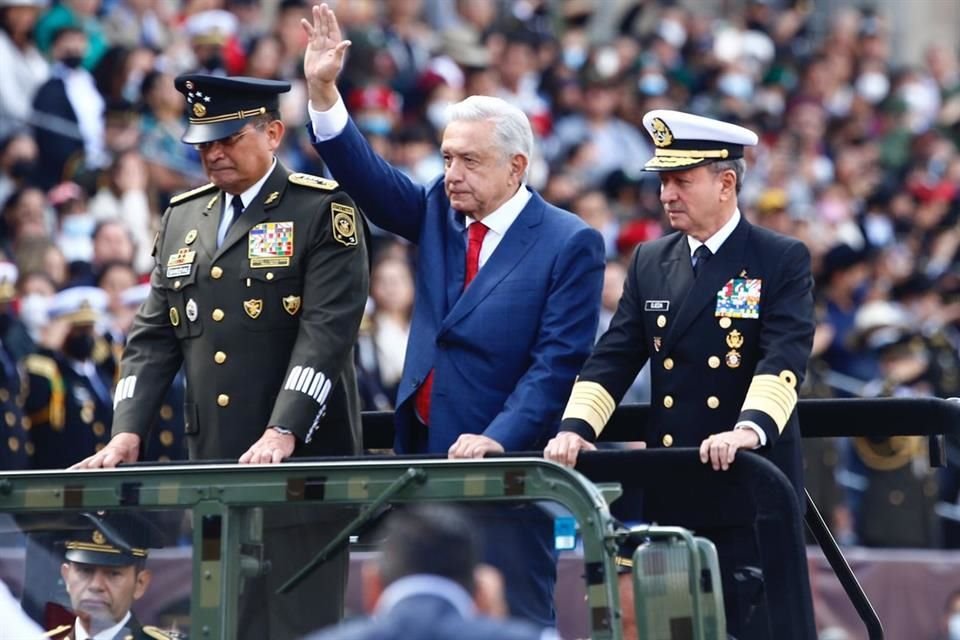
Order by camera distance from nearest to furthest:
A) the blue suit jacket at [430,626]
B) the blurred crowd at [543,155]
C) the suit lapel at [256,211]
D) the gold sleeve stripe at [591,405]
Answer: the blue suit jacket at [430,626]
the gold sleeve stripe at [591,405]
the suit lapel at [256,211]
the blurred crowd at [543,155]

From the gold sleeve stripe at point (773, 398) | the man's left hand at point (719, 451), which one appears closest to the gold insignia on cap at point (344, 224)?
the gold sleeve stripe at point (773, 398)

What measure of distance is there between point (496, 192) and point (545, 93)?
10.2 m

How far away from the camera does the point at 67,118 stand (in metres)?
11.1

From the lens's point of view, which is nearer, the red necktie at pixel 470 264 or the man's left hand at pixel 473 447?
the man's left hand at pixel 473 447

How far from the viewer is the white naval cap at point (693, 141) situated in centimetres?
529

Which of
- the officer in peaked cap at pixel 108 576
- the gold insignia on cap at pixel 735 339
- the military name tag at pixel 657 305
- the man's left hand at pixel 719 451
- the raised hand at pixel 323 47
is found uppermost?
the raised hand at pixel 323 47

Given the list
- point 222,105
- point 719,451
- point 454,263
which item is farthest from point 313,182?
point 719,451

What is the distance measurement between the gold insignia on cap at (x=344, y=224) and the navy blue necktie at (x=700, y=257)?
88cm

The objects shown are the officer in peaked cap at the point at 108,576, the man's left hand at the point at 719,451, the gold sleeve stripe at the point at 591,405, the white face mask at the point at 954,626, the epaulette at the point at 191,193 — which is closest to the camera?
the officer in peaked cap at the point at 108,576

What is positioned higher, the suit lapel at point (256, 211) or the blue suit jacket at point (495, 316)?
the suit lapel at point (256, 211)

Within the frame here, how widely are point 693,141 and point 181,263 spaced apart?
1.39 meters

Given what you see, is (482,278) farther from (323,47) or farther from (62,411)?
(62,411)

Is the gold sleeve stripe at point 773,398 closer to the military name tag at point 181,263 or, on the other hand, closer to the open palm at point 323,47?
the open palm at point 323,47

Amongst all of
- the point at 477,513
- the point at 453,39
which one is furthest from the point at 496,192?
the point at 453,39
